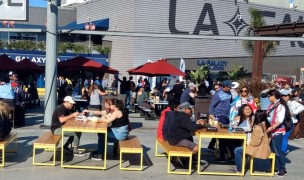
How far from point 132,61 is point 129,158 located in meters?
28.0

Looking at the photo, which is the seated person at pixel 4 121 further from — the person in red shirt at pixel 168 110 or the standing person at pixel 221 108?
the standing person at pixel 221 108

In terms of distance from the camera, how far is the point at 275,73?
47.5 meters

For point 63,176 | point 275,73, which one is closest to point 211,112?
point 63,176

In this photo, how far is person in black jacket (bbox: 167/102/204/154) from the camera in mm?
9461

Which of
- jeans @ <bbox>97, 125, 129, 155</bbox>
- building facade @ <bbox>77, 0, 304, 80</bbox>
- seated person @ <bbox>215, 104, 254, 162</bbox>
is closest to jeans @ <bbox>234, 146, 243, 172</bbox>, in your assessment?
seated person @ <bbox>215, 104, 254, 162</bbox>

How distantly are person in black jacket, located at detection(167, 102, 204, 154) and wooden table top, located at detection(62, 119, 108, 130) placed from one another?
125cm

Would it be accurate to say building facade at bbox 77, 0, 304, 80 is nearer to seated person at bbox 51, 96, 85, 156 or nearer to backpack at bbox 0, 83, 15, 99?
backpack at bbox 0, 83, 15, 99

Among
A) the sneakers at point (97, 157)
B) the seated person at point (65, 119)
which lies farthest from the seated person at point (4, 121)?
the sneakers at point (97, 157)

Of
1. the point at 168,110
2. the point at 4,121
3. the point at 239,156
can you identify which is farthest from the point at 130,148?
the point at 4,121

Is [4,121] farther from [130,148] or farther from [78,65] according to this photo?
[78,65]

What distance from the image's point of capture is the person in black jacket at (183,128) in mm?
9461

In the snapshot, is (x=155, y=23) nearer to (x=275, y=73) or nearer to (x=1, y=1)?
(x=275, y=73)

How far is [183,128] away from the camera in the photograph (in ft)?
31.4

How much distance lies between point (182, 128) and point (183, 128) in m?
0.02
